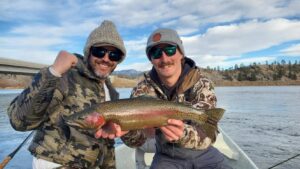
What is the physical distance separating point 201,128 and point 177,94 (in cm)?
69

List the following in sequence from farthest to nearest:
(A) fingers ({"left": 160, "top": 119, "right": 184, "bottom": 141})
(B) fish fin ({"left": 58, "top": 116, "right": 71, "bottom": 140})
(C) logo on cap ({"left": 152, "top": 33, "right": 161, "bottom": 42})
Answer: (C) logo on cap ({"left": 152, "top": 33, "right": 161, "bottom": 42}) < (A) fingers ({"left": 160, "top": 119, "right": 184, "bottom": 141}) < (B) fish fin ({"left": 58, "top": 116, "right": 71, "bottom": 140})

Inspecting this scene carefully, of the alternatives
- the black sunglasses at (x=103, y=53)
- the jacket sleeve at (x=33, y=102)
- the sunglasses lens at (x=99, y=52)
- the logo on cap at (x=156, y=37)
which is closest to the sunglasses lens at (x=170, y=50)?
the logo on cap at (x=156, y=37)

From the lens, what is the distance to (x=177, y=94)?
4742 mm

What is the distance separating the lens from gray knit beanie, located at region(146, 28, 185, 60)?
4.59 metres

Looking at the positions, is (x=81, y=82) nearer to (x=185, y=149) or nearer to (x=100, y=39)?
(x=100, y=39)

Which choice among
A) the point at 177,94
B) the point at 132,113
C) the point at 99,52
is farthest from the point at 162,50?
the point at 132,113

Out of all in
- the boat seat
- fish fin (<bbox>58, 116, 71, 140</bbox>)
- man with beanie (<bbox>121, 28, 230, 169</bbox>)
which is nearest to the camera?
fish fin (<bbox>58, 116, 71, 140</bbox>)

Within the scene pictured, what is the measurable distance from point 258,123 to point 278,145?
645cm

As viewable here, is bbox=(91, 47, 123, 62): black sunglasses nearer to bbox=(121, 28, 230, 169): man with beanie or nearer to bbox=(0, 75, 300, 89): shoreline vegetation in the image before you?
bbox=(121, 28, 230, 169): man with beanie

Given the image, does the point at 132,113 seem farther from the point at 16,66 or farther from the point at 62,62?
the point at 16,66

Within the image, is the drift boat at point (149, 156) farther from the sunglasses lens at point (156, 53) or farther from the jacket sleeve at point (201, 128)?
the sunglasses lens at point (156, 53)

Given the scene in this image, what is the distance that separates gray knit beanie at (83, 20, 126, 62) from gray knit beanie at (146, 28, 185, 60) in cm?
49

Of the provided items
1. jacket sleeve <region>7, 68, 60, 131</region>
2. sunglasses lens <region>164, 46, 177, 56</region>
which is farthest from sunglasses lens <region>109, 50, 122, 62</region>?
jacket sleeve <region>7, 68, 60, 131</region>

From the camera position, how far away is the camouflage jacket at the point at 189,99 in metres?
4.27
